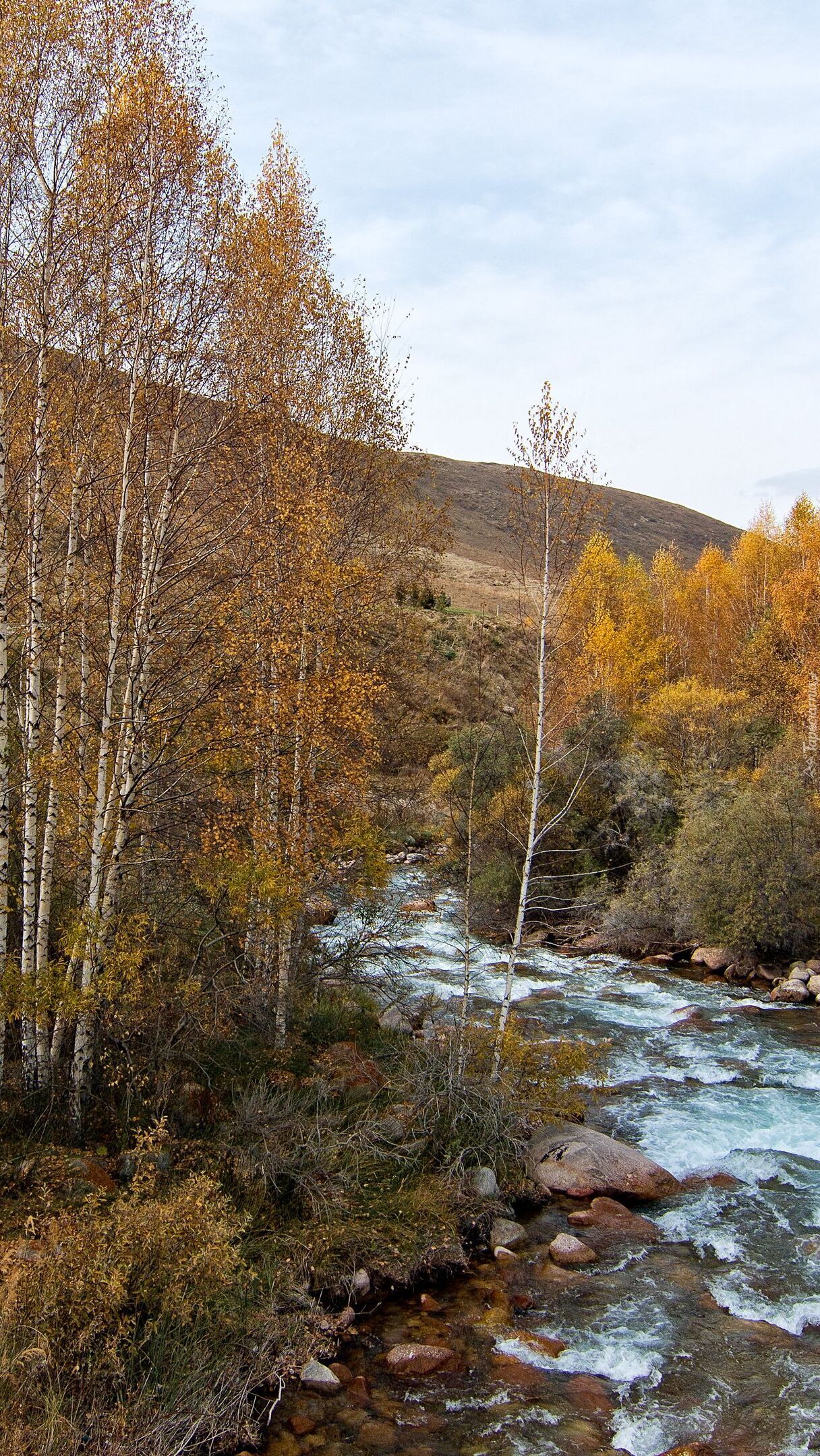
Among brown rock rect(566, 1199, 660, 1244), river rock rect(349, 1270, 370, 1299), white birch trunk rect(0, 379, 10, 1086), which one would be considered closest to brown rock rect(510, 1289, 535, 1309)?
river rock rect(349, 1270, 370, 1299)

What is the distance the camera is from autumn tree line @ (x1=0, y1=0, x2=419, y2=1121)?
899 centimetres

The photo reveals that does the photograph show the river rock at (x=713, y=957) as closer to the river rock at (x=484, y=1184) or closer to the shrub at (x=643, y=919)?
the shrub at (x=643, y=919)

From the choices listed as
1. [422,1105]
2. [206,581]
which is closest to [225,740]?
[206,581]

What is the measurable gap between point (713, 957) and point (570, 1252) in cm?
1287

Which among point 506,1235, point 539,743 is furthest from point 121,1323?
point 539,743

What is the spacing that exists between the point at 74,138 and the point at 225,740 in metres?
6.26

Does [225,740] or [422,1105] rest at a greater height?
[225,740]

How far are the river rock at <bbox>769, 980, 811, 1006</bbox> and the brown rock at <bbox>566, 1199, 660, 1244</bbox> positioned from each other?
981 cm

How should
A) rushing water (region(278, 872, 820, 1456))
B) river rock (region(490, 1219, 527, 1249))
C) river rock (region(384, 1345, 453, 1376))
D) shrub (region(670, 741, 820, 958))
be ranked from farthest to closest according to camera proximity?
shrub (region(670, 741, 820, 958))
river rock (region(490, 1219, 527, 1249))
river rock (region(384, 1345, 453, 1376))
rushing water (region(278, 872, 820, 1456))

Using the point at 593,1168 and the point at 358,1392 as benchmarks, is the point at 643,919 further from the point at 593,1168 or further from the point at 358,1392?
the point at 358,1392

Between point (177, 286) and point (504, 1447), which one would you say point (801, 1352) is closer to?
point (504, 1447)

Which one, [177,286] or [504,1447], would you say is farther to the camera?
[177,286]

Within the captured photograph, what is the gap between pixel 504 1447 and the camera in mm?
6449

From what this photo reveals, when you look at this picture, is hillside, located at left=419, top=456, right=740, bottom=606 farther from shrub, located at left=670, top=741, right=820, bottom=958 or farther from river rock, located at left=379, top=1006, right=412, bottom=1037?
river rock, located at left=379, top=1006, right=412, bottom=1037
